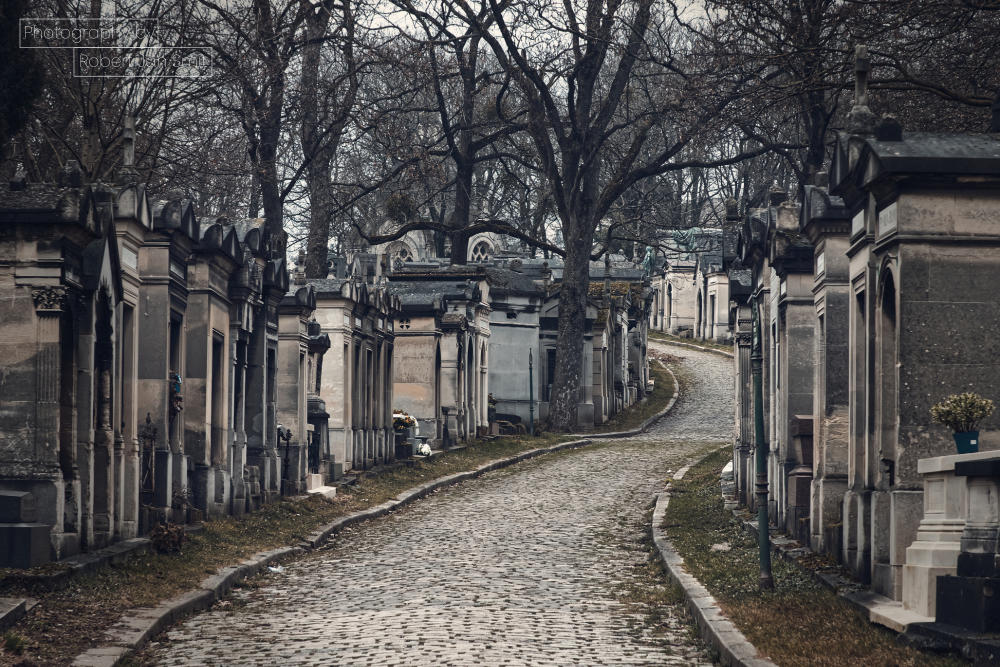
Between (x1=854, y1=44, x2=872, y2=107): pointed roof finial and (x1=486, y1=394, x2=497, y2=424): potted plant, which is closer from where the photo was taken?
(x1=854, y1=44, x2=872, y2=107): pointed roof finial

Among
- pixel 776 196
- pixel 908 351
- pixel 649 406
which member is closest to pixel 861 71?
pixel 908 351

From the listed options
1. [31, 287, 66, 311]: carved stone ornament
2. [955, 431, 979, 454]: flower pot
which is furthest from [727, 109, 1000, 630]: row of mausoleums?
[31, 287, 66, 311]: carved stone ornament

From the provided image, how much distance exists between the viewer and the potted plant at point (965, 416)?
33.3ft

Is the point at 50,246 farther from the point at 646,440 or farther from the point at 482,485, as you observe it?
the point at 646,440

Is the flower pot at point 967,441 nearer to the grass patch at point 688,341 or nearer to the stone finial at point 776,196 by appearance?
the stone finial at point 776,196

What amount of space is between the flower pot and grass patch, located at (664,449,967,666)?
143 centimetres

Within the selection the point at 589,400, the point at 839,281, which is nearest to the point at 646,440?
the point at 589,400

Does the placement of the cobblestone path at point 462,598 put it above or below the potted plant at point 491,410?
below

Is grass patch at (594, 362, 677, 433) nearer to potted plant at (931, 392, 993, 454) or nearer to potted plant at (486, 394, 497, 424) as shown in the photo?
potted plant at (486, 394, 497, 424)

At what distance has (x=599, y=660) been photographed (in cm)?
947

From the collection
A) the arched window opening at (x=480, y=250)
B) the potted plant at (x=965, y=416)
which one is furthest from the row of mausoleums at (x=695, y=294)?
the potted plant at (x=965, y=416)

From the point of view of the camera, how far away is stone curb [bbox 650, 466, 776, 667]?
354 inches

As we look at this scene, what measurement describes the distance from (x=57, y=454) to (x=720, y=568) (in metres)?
6.42

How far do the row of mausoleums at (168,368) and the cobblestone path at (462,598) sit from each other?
185cm
